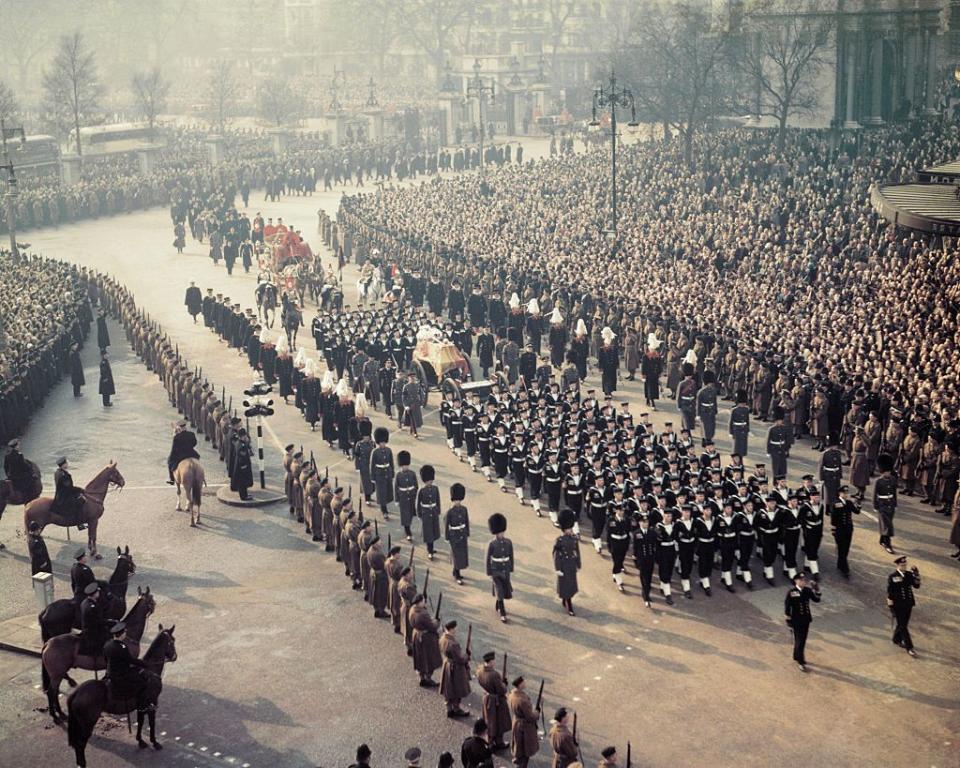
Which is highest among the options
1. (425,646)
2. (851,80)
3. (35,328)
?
(851,80)

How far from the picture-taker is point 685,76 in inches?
2327

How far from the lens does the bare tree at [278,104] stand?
310ft

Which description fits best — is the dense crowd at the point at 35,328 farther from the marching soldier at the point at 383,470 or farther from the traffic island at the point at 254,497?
the marching soldier at the point at 383,470

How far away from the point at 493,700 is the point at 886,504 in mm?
8758

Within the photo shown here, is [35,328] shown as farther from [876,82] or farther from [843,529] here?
[876,82]

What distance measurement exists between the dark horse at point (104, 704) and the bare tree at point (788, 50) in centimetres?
3953

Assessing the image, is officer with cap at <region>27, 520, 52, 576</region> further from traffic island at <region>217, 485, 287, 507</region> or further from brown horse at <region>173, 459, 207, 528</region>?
traffic island at <region>217, 485, 287, 507</region>

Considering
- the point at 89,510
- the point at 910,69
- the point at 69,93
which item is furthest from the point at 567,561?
the point at 69,93

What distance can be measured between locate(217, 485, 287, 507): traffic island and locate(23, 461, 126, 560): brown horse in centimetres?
264

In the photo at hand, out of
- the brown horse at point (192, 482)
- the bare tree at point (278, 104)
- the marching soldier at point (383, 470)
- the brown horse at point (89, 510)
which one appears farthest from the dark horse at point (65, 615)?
the bare tree at point (278, 104)

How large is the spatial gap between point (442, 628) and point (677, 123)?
47.6 meters

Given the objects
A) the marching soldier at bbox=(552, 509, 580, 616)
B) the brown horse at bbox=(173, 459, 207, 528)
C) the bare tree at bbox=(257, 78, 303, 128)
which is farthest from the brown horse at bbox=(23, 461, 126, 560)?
the bare tree at bbox=(257, 78, 303, 128)

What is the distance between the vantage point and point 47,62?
127 m

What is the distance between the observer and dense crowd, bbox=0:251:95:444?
98.9 ft
